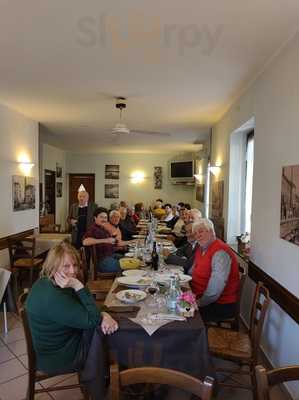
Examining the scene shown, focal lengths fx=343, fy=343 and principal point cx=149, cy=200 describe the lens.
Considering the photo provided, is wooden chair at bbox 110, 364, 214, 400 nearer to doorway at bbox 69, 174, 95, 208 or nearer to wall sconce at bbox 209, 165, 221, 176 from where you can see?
wall sconce at bbox 209, 165, 221, 176

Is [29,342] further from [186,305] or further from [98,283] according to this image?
[98,283]

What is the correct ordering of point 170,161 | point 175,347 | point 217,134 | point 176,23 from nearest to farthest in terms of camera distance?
point 175,347 → point 176,23 → point 217,134 → point 170,161

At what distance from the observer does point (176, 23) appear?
7.66 feet

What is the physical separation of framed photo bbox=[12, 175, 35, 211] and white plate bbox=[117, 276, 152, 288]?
317cm

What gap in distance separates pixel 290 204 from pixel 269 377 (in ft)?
4.95

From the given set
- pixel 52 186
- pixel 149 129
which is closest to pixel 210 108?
pixel 149 129

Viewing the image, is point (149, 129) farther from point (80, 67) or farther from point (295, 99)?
point (295, 99)

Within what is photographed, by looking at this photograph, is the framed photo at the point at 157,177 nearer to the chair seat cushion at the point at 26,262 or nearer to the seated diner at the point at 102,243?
the chair seat cushion at the point at 26,262

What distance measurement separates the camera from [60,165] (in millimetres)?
10695

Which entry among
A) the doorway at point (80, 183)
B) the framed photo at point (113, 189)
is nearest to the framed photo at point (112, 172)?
the framed photo at point (113, 189)

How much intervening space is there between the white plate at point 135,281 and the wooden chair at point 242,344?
593 mm

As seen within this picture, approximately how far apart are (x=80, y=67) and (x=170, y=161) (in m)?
8.12

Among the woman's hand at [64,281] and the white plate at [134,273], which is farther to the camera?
the white plate at [134,273]

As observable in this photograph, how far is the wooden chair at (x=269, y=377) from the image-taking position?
120 cm
